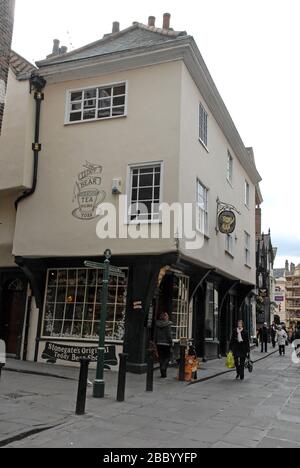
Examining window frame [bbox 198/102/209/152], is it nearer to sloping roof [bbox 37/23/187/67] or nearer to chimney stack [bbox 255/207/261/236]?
sloping roof [bbox 37/23/187/67]

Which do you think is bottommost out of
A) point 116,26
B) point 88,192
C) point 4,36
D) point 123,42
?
point 88,192

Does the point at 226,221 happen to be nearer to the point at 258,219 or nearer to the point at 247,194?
the point at 247,194

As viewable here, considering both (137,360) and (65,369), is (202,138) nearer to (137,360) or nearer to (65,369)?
A: (137,360)

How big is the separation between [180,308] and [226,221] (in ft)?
11.1

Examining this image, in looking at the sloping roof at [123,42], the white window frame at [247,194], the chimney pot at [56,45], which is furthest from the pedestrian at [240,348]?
the chimney pot at [56,45]

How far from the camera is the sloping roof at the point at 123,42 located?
14.0m

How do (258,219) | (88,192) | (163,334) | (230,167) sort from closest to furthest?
(163,334)
(88,192)
(230,167)
(258,219)

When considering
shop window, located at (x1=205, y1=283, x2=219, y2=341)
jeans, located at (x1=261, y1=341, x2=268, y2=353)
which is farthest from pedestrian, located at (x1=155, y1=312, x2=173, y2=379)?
jeans, located at (x1=261, y1=341, x2=268, y2=353)

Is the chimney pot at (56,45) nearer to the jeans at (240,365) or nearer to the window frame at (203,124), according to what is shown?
the window frame at (203,124)

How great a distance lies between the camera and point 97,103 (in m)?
14.1

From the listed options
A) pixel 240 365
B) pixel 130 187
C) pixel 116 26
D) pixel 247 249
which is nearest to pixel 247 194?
pixel 247 249

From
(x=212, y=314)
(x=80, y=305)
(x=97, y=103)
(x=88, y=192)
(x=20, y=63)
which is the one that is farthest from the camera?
(x=212, y=314)

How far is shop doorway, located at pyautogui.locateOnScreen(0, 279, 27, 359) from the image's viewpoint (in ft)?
48.7
